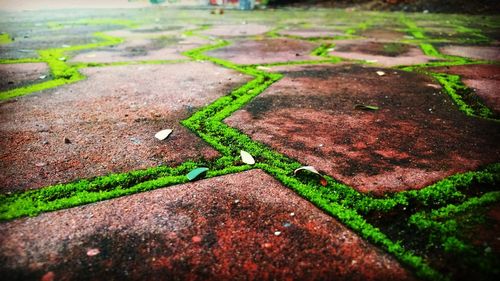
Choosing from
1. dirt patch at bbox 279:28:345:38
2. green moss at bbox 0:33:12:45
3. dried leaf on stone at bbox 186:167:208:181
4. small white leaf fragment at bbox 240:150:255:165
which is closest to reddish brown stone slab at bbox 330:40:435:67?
dirt patch at bbox 279:28:345:38

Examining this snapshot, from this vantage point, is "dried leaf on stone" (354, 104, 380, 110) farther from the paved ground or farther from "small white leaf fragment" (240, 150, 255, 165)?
"small white leaf fragment" (240, 150, 255, 165)

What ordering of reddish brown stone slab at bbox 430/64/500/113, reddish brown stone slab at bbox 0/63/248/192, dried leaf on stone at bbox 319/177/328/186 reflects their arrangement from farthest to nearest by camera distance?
reddish brown stone slab at bbox 430/64/500/113
reddish brown stone slab at bbox 0/63/248/192
dried leaf on stone at bbox 319/177/328/186

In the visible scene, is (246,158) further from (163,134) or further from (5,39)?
(5,39)

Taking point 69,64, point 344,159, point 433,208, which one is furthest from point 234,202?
point 69,64

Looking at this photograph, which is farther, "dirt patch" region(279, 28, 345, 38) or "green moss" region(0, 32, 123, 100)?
"dirt patch" region(279, 28, 345, 38)

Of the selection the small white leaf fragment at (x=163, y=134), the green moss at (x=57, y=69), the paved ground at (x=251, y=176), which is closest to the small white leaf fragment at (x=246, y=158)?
the paved ground at (x=251, y=176)

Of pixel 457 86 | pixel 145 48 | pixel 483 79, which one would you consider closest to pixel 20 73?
pixel 145 48
